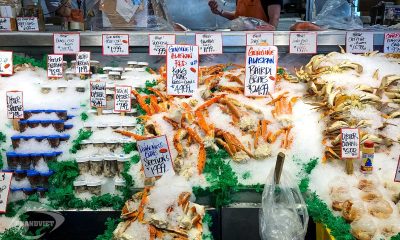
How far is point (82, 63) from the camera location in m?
3.32

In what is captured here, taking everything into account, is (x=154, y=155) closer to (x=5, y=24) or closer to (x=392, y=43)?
(x=5, y=24)

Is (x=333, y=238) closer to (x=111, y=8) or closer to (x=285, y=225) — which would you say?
(x=285, y=225)

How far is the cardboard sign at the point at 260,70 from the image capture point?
9.37ft

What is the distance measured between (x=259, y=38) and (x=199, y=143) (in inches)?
43.0

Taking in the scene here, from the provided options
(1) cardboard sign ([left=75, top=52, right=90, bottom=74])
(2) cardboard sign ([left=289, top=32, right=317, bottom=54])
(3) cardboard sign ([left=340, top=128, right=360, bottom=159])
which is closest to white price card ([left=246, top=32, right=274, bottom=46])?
(2) cardboard sign ([left=289, top=32, right=317, bottom=54])

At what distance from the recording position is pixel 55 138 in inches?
105

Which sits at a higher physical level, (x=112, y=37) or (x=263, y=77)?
(x=112, y=37)

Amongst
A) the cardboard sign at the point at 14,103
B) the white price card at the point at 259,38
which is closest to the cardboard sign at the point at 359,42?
the white price card at the point at 259,38

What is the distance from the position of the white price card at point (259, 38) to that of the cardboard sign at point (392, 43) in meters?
0.90

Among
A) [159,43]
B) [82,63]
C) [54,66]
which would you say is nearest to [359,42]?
[159,43]

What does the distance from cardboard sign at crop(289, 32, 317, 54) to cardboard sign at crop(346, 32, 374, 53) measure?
268 millimetres

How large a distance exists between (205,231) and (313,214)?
565mm

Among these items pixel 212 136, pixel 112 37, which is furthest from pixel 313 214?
pixel 112 37

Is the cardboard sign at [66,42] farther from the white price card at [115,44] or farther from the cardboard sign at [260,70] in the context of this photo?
the cardboard sign at [260,70]
